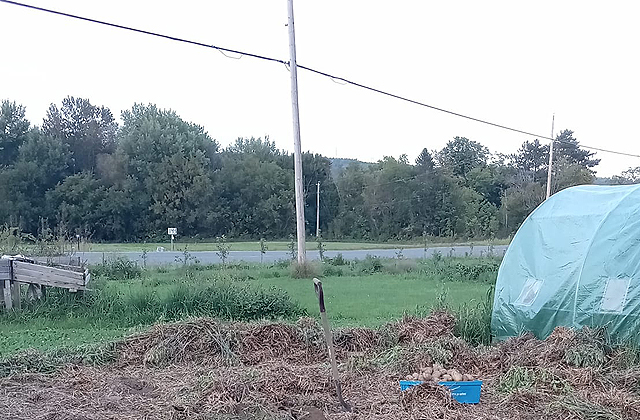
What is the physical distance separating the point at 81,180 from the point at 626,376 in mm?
36813

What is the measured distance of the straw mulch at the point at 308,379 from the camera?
4930 millimetres

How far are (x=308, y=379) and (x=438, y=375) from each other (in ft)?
3.94

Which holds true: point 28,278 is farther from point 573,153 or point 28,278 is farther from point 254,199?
point 573,153

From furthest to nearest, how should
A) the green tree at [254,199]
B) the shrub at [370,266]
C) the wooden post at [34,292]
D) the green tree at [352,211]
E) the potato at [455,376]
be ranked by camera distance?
the green tree at [352,211]
the green tree at [254,199]
the shrub at [370,266]
the wooden post at [34,292]
the potato at [455,376]

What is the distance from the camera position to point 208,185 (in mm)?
40625

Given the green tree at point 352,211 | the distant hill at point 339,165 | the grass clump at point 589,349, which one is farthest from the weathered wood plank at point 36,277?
the distant hill at point 339,165

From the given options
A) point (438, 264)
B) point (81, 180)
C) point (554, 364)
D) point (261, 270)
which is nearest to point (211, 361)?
point (554, 364)

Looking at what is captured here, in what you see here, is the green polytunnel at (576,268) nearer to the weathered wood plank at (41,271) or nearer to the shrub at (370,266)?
the weathered wood plank at (41,271)

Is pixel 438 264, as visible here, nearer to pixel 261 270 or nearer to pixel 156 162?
pixel 261 270

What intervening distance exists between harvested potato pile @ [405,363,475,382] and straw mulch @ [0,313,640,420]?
0.20 metres

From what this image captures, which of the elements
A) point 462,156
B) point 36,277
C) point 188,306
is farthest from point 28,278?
point 462,156

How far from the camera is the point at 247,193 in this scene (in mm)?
41812

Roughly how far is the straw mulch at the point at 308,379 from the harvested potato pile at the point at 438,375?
20 cm

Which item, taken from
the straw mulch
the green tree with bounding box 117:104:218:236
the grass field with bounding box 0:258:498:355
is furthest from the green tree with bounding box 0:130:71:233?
the straw mulch
